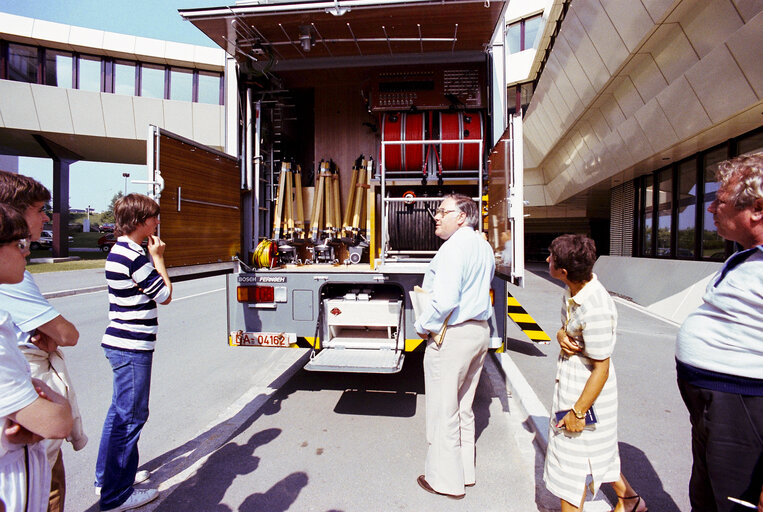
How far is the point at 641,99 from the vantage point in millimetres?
10672

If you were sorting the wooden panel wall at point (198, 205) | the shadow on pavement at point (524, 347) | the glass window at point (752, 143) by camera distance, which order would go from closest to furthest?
the wooden panel wall at point (198, 205) < the shadow on pavement at point (524, 347) < the glass window at point (752, 143)

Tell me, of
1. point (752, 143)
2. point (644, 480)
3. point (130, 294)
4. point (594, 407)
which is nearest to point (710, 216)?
point (752, 143)

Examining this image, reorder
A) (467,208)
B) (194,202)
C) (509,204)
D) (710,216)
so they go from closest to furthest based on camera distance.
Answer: (467,208), (509,204), (194,202), (710,216)

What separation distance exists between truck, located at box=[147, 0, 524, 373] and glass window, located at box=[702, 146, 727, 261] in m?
6.65

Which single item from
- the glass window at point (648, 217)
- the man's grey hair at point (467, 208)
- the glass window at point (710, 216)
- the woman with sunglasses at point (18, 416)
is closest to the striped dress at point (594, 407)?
the man's grey hair at point (467, 208)

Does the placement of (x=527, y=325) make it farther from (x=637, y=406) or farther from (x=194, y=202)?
(x=194, y=202)

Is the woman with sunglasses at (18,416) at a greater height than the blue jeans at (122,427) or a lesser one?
greater

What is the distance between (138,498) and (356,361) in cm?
179

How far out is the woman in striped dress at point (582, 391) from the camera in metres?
2.14

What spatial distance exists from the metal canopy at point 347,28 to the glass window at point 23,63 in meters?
22.2

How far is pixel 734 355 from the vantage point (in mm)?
1594

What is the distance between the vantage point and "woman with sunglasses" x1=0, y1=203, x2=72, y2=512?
120 cm

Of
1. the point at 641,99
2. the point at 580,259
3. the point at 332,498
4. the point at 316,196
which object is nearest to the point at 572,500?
the point at 580,259

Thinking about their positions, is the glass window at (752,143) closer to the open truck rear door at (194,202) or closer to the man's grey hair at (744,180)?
the man's grey hair at (744,180)
